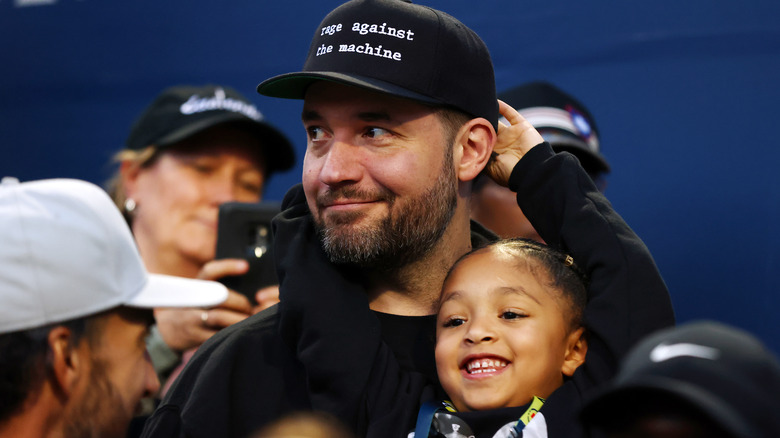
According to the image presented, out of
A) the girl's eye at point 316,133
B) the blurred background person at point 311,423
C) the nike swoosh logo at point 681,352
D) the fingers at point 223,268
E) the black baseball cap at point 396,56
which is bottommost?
the fingers at point 223,268

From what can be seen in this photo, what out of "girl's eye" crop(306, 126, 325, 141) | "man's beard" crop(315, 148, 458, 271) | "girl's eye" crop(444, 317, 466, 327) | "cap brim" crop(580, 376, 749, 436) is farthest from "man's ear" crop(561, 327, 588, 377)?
"cap brim" crop(580, 376, 749, 436)

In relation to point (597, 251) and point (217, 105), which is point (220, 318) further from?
point (597, 251)

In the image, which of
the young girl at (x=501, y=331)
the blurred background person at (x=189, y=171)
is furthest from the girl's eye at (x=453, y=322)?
the blurred background person at (x=189, y=171)

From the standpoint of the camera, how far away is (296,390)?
2.02m

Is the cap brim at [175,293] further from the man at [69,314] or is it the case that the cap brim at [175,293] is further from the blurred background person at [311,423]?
the blurred background person at [311,423]

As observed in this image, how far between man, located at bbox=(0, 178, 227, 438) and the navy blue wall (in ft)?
6.83

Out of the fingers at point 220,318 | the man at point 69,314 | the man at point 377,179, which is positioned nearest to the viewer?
the man at point 69,314

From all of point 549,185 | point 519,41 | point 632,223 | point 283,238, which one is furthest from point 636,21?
point 283,238

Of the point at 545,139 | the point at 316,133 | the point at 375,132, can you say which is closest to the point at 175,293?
the point at 316,133

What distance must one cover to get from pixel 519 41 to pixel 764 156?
108 centimetres

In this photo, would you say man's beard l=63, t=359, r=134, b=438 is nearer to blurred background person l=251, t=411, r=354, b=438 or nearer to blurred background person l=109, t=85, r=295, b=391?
→ blurred background person l=251, t=411, r=354, b=438

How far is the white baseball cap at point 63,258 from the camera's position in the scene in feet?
6.21

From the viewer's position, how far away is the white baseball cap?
189 cm

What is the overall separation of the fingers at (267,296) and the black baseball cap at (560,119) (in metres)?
1.06
